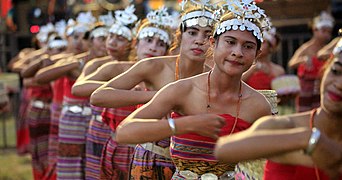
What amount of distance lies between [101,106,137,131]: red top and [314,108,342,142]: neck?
2934 millimetres

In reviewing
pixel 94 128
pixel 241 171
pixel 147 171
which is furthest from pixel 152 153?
pixel 94 128

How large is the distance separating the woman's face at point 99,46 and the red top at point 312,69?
3691mm

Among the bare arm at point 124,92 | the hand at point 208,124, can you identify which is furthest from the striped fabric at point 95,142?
the hand at point 208,124

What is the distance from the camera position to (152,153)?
5168mm

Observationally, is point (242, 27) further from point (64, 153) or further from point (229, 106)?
point (64, 153)

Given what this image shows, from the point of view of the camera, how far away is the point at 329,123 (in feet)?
10.5

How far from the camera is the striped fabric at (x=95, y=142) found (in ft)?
22.2

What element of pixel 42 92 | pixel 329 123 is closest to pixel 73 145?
pixel 42 92

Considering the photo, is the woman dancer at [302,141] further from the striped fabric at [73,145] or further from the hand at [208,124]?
the striped fabric at [73,145]

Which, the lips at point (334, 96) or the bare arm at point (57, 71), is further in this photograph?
the bare arm at point (57, 71)

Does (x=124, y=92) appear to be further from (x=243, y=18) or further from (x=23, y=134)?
(x=23, y=134)

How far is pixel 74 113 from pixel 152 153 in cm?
270

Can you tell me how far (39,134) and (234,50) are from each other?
6.17 meters

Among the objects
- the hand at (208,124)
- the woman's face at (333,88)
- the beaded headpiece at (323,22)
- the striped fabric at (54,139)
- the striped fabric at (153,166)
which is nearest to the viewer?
the woman's face at (333,88)
